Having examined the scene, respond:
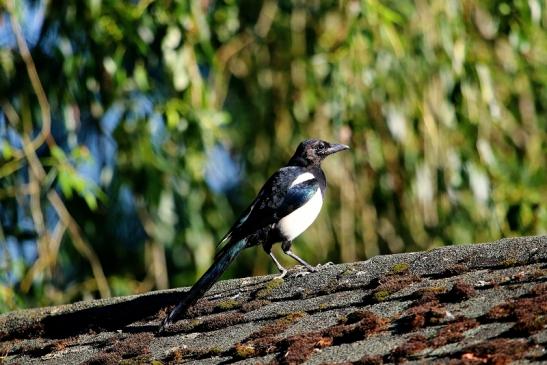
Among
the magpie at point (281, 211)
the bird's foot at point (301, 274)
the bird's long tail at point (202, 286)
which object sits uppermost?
the magpie at point (281, 211)

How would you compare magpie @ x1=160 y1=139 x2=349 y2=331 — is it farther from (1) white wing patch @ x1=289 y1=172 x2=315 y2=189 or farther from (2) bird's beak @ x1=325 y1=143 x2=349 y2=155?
(2) bird's beak @ x1=325 y1=143 x2=349 y2=155

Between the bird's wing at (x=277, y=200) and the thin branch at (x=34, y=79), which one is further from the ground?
the thin branch at (x=34, y=79)

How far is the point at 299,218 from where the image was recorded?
6219mm

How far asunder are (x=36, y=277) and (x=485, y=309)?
4.78 m

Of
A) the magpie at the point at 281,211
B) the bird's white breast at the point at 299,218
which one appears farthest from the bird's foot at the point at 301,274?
the bird's white breast at the point at 299,218

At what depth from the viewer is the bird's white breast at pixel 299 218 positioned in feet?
20.2

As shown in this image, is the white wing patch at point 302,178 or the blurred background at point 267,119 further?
the blurred background at point 267,119

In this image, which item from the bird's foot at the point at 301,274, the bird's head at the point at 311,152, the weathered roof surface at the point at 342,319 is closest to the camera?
the weathered roof surface at the point at 342,319

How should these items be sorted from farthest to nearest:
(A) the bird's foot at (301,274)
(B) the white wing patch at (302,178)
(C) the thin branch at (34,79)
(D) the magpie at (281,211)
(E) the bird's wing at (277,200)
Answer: (C) the thin branch at (34,79), (B) the white wing patch at (302,178), (E) the bird's wing at (277,200), (D) the magpie at (281,211), (A) the bird's foot at (301,274)

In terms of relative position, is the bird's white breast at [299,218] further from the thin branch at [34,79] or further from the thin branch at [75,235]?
the thin branch at [75,235]

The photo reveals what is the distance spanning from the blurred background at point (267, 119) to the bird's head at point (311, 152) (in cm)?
100

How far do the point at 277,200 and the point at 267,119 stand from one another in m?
2.66

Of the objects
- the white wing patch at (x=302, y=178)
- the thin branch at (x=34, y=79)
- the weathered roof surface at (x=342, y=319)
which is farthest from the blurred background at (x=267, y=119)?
the weathered roof surface at (x=342, y=319)

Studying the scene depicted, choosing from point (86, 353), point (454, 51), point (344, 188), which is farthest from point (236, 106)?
point (86, 353)
